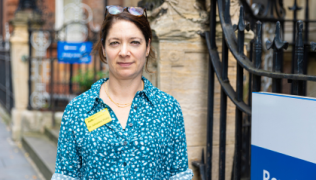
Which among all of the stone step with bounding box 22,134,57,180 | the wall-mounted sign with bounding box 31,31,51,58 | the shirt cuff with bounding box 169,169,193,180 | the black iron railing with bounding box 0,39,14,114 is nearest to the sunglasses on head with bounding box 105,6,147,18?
the shirt cuff with bounding box 169,169,193,180

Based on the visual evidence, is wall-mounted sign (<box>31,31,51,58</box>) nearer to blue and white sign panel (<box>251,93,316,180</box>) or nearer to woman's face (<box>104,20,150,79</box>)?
woman's face (<box>104,20,150,79</box>)

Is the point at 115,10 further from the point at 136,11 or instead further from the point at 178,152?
the point at 178,152

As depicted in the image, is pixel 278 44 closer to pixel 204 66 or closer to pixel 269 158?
pixel 269 158

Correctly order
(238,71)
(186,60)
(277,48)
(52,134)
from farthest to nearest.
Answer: (52,134) < (186,60) < (238,71) < (277,48)

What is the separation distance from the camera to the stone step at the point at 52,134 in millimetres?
6613

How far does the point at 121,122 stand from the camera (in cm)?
179

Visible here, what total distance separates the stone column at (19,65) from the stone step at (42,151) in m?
0.50

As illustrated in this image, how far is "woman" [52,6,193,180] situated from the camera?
173 centimetres

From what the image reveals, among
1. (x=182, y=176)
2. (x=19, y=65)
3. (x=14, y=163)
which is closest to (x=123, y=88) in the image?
(x=182, y=176)

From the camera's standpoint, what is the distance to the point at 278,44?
1.99 m

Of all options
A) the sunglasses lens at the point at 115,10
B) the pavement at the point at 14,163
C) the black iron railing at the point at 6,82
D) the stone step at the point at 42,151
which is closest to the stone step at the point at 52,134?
the stone step at the point at 42,151

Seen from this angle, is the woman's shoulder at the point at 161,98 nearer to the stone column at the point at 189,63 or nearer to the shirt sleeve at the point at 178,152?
the shirt sleeve at the point at 178,152

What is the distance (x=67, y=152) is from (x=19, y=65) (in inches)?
265

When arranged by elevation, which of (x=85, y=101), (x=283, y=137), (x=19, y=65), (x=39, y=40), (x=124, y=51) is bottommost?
(x=283, y=137)
